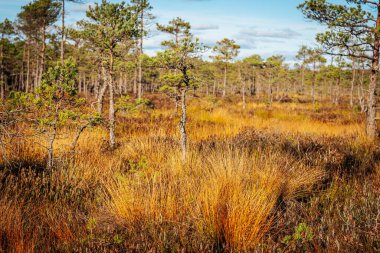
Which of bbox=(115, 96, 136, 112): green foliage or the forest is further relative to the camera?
bbox=(115, 96, 136, 112): green foliage

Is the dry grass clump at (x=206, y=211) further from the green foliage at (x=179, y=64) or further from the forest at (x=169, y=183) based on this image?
the green foliage at (x=179, y=64)

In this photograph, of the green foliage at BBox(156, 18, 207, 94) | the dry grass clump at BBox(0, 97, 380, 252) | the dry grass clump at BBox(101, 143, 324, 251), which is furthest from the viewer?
the green foliage at BBox(156, 18, 207, 94)

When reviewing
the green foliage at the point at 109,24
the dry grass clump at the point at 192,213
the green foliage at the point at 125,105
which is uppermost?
the green foliage at the point at 109,24

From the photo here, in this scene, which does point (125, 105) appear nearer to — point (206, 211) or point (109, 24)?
point (109, 24)

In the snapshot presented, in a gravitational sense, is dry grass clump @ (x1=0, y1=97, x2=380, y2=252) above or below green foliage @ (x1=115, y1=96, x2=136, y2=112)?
below

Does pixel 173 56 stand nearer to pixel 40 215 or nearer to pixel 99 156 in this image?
pixel 99 156

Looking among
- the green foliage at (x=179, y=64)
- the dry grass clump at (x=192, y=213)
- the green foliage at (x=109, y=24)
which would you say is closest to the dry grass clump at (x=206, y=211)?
the dry grass clump at (x=192, y=213)

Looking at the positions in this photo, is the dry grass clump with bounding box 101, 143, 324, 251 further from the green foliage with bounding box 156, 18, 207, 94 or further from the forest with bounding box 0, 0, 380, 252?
the green foliage with bounding box 156, 18, 207, 94

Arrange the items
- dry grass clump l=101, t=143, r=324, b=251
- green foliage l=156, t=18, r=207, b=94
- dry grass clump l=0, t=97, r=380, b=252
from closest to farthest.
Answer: dry grass clump l=0, t=97, r=380, b=252 < dry grass clump l=101, t=143, r=324, b=251 < green foliage l=156, t=18, r=207, b=94

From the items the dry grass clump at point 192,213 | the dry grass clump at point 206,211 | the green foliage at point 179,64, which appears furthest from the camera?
the green foliage at point 179,64

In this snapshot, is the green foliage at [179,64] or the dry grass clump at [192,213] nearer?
the dry grass clump at [192,213]

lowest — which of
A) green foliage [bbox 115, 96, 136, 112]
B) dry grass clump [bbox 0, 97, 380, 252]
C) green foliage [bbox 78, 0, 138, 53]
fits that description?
dry grass clump [bbox 0, 97, 380, 252]

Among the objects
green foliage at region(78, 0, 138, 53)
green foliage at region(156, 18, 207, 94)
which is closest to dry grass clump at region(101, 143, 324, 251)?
green foliage at region(156, 18, 207, 94)

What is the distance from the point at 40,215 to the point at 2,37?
35280mm
